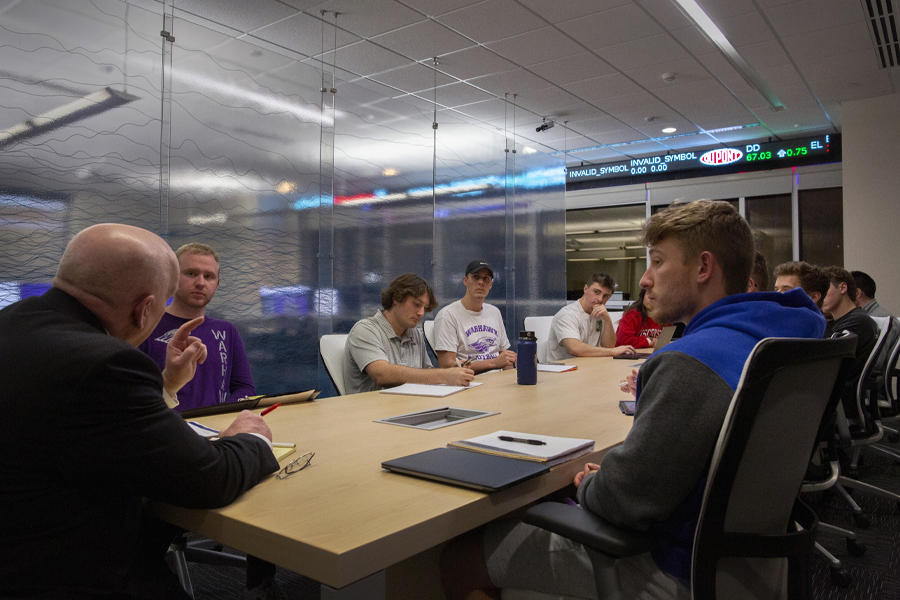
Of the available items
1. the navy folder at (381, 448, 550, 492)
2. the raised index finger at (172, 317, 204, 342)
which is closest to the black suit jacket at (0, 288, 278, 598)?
the navy folder at (381, 448, 550, 492)

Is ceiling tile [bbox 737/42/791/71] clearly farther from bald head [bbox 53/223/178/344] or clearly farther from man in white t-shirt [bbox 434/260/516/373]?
bald head [bbox 53/223/178/344]

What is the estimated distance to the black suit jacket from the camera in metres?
0.93

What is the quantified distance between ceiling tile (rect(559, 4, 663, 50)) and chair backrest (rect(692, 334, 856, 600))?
374cm

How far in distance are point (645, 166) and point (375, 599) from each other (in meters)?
8.15

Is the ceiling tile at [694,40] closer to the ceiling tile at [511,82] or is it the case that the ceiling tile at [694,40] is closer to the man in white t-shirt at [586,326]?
the ceiling tile at [511,82]

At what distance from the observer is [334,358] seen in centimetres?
287

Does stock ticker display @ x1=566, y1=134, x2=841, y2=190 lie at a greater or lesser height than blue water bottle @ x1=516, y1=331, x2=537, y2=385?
greater

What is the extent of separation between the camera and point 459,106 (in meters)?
6.16

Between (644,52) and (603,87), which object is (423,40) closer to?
(644,52)

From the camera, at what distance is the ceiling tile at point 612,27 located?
164 inches

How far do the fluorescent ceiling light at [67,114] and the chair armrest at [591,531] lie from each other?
3059 mm

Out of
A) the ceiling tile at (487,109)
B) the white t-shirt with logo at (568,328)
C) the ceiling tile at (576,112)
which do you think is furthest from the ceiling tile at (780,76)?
the white t-shirt with logo at (568,328)

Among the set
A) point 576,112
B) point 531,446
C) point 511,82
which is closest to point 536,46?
point 511,82

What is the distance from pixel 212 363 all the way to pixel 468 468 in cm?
160
